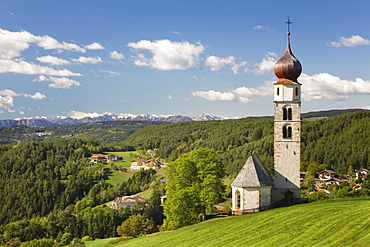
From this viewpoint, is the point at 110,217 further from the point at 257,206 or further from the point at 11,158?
the point at 11,158

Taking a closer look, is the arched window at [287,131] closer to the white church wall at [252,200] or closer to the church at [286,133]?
the church at [286,133]

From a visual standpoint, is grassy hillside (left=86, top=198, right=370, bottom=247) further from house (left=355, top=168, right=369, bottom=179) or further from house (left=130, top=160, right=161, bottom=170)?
house (left=130, top=160, right=161, bottom=170)

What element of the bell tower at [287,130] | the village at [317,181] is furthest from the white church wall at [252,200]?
the village at [317,181]

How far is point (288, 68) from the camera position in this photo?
135 ft

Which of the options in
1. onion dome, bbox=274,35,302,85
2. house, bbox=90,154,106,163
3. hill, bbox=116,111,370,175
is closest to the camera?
onion dome, bbox=274,35,302,85

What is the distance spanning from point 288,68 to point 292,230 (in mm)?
18765

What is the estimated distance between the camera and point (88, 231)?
84938mm

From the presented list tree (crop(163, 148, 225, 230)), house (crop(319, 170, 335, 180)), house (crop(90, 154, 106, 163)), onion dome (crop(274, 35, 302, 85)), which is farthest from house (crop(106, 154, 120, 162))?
onion dome (crop(274, 35, 302, 85))

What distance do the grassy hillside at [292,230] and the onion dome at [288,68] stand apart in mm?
13420

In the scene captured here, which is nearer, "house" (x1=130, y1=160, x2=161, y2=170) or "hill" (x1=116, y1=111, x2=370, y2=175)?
"hill" (x1=116, y1=111, x2=370, y2=175)

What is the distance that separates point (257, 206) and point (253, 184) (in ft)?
6.93

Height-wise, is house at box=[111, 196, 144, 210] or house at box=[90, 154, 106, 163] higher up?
house at box=[90, 154, 106, 163]

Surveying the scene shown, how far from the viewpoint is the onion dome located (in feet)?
135

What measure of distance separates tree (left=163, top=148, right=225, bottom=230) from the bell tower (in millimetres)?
6294
